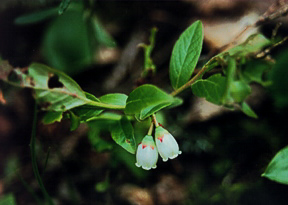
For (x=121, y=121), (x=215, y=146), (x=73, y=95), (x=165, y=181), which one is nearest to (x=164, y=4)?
(x=215, y=146)

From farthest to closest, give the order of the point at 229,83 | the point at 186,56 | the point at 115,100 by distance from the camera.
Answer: the point at 186,56 → the point at 115,100 → the point at 229,83

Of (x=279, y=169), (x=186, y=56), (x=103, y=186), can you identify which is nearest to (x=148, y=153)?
(x=186, y=56)

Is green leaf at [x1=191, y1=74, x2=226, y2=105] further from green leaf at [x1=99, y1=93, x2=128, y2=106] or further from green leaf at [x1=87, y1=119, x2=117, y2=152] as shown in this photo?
green leaf at [x1=87, y1=119, x2=117, y2=152]

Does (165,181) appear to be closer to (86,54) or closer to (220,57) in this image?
(86,54)

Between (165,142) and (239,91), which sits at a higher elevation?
(239,91)

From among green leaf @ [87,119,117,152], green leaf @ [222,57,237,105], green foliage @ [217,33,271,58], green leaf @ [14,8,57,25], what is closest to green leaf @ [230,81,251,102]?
green leaf @ [222,57,237,105]

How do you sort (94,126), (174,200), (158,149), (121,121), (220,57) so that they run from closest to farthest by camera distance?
1. (220,57)
2. (158,149)
3. (121,121)
4. (94,126)
5. (174,200)

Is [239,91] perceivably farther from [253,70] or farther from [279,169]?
[279,169]
